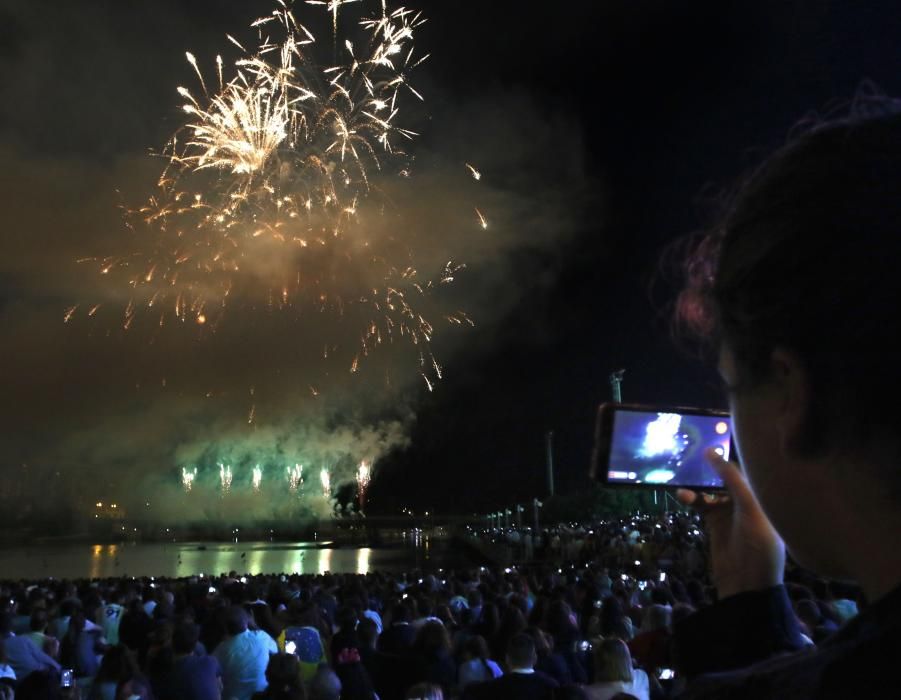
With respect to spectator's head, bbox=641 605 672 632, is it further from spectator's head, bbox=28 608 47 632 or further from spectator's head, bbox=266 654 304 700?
spectator's head, bbox=28 608 47 632

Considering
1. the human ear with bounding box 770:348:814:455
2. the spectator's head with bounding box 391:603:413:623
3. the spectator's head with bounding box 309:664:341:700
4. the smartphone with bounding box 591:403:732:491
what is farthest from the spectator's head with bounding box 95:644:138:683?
the human ear with bounding box 770:348:814:455

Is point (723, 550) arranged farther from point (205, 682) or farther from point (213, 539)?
point (213, 539)

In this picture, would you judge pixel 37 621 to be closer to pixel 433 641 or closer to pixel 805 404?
pixel 433 641

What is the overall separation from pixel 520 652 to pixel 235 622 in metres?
3.08

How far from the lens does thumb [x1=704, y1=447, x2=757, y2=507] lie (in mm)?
1692

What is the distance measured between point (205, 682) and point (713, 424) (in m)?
6.09

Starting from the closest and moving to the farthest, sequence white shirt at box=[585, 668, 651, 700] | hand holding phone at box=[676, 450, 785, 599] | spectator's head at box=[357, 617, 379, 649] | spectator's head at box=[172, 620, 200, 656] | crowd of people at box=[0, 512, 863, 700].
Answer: hand holding phone at box=[676, 450, 785, 599], white shirt at box=[585, 668, 651, 700], crowd of people at box=[0, 512, 863, 700], spectator's head at box=[172, 620, 200, 656], spectator's head at box=[357, 617, 379, 649]

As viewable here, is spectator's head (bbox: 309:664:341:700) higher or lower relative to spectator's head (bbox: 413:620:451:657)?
lower

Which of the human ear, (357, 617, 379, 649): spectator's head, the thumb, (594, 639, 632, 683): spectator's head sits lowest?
(357, 617, 379, 649): spectator's head

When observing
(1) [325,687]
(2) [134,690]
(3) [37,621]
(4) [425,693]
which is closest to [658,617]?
(4) [425,693]

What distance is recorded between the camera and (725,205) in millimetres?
1289

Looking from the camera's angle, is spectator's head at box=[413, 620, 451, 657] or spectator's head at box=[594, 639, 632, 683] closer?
spectator's head at box=[594, 639, 632, 683]

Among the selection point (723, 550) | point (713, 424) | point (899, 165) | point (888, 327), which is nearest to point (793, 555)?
point (888, 327)

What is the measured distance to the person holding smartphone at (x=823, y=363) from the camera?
934mm
